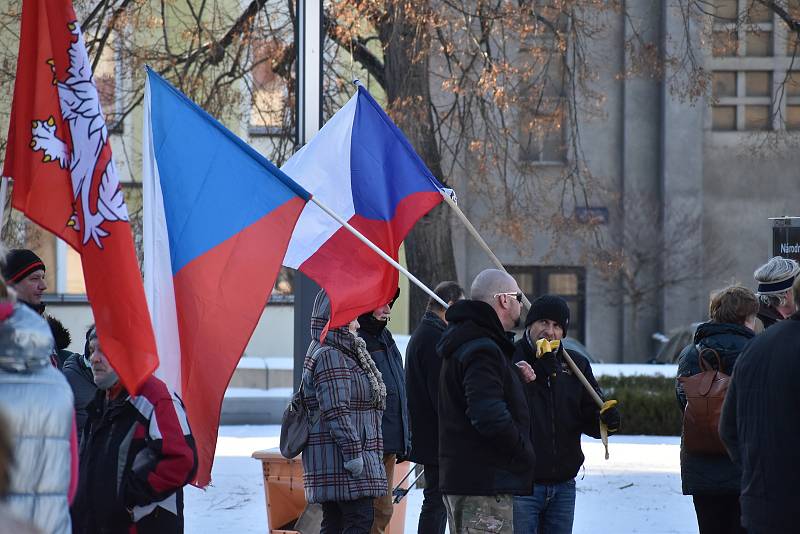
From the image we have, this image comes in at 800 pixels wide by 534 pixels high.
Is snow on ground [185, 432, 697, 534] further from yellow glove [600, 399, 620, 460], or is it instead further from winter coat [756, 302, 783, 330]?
winter coat [756, 302, 783, 330]

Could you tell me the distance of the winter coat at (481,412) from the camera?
5719 millimetres

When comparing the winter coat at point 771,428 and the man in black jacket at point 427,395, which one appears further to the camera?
the man in black jacket at point 427,395

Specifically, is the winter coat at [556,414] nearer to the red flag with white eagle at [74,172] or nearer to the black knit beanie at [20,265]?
the red flag with white eagle at [74,172]

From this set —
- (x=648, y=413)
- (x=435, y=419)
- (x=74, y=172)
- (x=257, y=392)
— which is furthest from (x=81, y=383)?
(x=257, y=392)

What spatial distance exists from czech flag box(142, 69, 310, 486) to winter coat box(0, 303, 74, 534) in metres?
1.90

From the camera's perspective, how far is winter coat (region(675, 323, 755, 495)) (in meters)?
6.40

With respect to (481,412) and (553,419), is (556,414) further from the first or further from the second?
(481,412)


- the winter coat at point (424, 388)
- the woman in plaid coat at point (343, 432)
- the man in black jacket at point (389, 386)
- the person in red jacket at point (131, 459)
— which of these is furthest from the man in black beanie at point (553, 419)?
the person in red jacket at point (131, 459)

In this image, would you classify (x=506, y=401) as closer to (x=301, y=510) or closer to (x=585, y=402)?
(x=585, y=402)

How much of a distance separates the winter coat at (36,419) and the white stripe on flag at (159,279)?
1.99 meters

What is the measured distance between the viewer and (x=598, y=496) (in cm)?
1127

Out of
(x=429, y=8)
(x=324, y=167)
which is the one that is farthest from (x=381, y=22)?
(x=324, y=167)

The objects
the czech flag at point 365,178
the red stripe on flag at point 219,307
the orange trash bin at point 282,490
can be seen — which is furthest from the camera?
the orange trash bin at point 282,490

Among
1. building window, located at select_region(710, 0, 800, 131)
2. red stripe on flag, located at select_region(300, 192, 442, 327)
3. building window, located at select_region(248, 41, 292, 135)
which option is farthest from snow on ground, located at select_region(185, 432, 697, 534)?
building window, located at select_region(710, 0, 800, 131)
